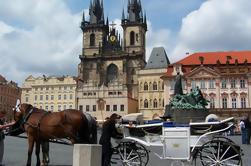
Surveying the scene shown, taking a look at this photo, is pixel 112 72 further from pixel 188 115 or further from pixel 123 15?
pixel 188 115

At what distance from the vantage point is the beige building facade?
8525 cm

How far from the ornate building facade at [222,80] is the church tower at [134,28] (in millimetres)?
24260

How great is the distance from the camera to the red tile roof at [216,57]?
55.1 metres

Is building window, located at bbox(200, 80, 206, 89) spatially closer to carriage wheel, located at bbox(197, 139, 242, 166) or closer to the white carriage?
the white carriage

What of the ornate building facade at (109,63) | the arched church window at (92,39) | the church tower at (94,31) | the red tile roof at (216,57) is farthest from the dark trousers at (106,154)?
the arched church window at (92,39)

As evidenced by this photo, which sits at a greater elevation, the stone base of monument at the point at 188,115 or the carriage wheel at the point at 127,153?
the stone base of monument at the point at 188,115

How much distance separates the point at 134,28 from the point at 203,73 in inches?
1237

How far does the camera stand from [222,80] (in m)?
53.5

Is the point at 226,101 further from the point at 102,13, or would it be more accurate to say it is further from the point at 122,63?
the point at 102,13

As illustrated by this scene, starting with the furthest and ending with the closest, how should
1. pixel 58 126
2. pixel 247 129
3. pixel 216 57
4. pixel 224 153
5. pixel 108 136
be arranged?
1. pixel 216 57
2. pixel 247 129
3. pixel 58 126
4. pixel 108 136
5. pixel 224 153

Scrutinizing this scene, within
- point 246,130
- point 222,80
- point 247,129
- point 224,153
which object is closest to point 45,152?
point 224,153

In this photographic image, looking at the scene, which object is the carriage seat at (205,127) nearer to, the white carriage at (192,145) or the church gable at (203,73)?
the white carriage at (192,145)

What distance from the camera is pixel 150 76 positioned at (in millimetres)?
66250

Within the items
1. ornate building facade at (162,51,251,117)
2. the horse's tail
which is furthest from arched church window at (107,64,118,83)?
the horse's tail
